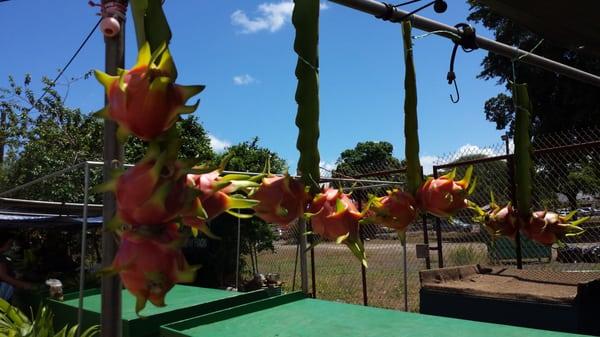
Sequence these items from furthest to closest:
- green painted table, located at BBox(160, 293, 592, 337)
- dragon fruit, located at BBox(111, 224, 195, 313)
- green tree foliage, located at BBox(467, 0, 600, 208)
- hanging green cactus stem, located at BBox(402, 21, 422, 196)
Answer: green tree foliage, located at BBox(467, 0, 600, 208)
green painted table, located at BBox(160, 293, 592, 337)
hanging green cactus stem, located at BBox(402, 21, 422, 196)
dragon fruit, located at BBox(111, 224, 195, 313)

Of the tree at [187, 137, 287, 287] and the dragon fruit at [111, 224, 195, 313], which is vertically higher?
the dragon fruit at [111, 224, 195, 313]

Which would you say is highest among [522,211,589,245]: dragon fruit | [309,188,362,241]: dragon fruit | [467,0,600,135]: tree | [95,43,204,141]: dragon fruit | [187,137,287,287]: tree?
[467,0,600,135]: tree

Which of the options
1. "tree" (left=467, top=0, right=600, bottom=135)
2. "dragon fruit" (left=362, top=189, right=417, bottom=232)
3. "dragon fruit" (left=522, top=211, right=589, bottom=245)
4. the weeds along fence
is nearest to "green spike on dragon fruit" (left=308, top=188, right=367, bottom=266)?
"dragon fruit" (left=362, top=189, right=417, bottom=232)

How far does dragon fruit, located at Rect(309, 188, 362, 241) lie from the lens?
97 cm

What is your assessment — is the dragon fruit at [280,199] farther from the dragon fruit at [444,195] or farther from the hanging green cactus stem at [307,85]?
the dragon fruit at [444,195]

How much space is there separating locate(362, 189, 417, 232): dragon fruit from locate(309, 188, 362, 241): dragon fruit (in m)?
0.11

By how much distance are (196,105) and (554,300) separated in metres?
4.05

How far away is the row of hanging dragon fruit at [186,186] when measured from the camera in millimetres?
613

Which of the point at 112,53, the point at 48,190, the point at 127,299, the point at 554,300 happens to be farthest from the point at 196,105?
the point at 48,190

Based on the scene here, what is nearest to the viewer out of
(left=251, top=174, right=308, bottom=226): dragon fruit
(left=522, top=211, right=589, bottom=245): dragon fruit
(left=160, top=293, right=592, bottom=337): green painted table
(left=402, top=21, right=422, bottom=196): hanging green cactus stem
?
(left=251, top=174, right=308, bottom=226): dragon fruit

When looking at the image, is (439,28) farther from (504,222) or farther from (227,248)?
(227,248)

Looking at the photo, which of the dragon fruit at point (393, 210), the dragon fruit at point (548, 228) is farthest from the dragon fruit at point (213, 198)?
the dragon fruit at point (548, 228)

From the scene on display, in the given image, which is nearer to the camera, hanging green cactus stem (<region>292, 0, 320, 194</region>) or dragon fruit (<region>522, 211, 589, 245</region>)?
hanging green cactus stem (<region>292, 0, 320, 194</region>)

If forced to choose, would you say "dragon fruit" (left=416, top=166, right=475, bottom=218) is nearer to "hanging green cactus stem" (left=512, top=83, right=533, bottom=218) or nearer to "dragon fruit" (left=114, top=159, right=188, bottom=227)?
"hanging green cactus stem" (left=512, top=83, right=533, bottom=218)
